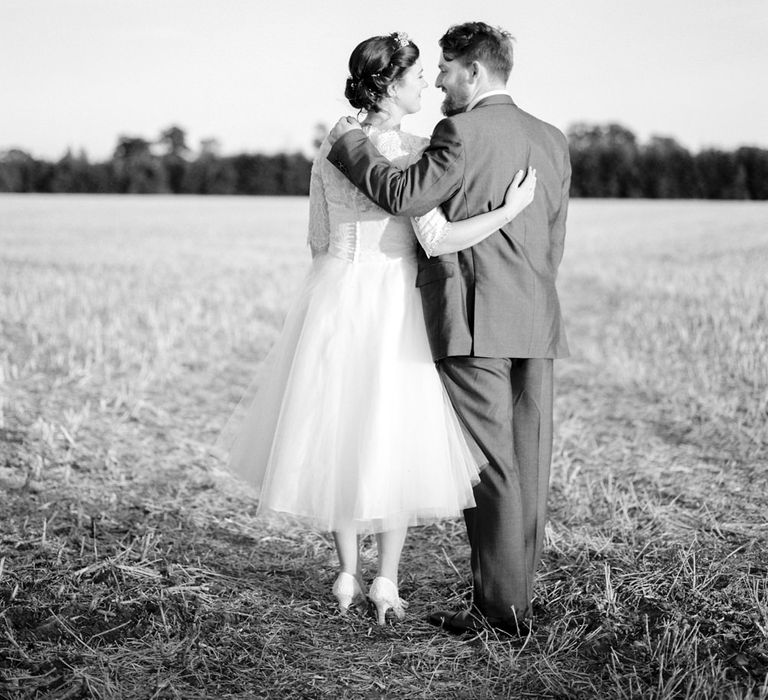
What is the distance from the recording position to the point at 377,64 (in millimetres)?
3703

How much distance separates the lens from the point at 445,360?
3828 millimetres

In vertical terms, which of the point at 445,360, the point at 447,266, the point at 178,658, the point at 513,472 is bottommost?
the point at 178,658

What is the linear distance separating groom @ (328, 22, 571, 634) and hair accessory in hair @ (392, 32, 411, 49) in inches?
5.7

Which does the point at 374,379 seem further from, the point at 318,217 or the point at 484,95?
the point at 484,95

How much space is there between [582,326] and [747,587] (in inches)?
333

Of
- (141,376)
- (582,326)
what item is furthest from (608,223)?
(141,376)

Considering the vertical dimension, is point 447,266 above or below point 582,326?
above

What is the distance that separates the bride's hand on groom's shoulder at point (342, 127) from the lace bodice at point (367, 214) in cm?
5

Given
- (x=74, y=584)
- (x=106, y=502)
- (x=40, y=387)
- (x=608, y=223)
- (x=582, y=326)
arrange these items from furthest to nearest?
(x=608, y=223), (x=582, y=326), (x=40, y=387), (x=106, y=502), (x=74, y=584)

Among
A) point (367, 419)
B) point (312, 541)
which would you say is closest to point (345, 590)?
point (367, 419)

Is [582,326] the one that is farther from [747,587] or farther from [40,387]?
[747,587]

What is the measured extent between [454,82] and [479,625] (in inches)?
81.1

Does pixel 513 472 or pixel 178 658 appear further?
pixel 513 472

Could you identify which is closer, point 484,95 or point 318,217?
point 484,95
